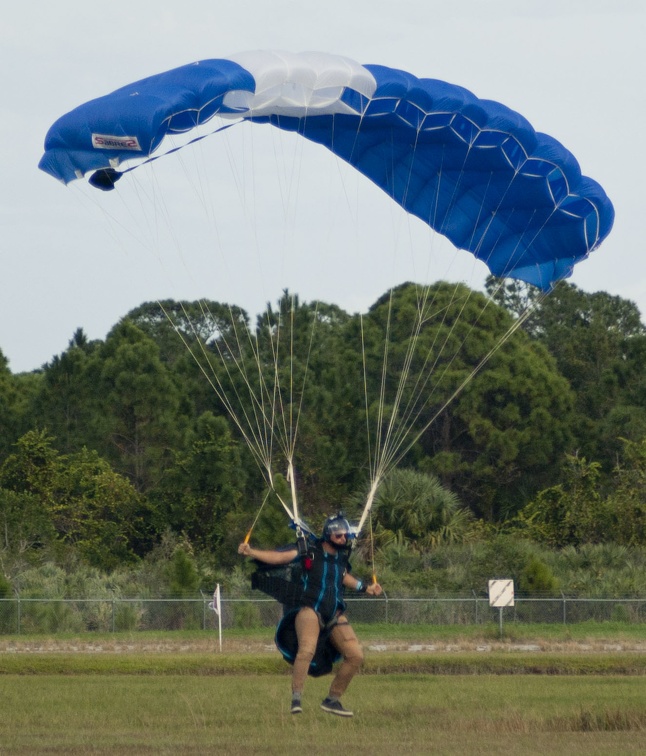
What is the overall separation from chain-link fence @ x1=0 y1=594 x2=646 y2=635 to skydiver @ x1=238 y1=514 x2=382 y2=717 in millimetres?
17084

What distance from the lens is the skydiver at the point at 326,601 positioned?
11695 millimetres

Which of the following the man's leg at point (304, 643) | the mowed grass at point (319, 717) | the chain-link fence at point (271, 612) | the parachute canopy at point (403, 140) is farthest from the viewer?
the chain-link fence at point (271, 612)

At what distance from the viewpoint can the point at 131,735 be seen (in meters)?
12.2

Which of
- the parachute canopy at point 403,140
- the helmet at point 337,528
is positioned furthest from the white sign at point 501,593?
the helmet at point 337,528

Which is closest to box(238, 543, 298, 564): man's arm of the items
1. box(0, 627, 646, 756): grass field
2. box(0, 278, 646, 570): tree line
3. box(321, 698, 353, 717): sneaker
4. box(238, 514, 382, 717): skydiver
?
box(238, 514, 382, 717): skydiver

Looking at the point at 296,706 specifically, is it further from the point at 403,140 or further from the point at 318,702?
the point at 403,140

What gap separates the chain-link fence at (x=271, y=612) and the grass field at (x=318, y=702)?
133 inches

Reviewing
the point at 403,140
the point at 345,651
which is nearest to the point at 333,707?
the point at 345,651

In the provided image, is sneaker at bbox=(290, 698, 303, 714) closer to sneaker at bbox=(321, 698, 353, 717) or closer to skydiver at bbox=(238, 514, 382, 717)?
skydiver at bbox=(238, 514, 382, 717)

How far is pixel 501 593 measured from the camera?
27.0 metres

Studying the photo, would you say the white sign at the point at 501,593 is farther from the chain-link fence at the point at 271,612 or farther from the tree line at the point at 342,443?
the tree line at the point at 342,443

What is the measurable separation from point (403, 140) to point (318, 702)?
6.85 metres

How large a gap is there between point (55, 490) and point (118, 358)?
634 centimetres

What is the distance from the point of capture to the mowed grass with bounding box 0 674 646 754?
11.3m
